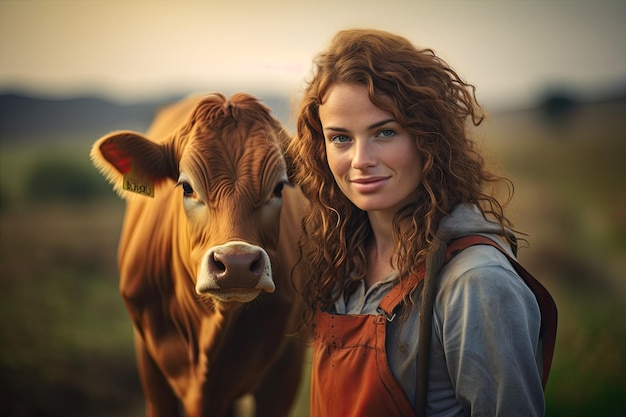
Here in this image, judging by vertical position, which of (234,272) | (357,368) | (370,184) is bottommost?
(357,368)

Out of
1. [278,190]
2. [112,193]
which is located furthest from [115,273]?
[278,190]

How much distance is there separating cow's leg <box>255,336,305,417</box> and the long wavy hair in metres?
1.11

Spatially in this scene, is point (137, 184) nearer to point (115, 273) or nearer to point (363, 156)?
point (363, 156)

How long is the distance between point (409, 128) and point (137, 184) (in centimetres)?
148

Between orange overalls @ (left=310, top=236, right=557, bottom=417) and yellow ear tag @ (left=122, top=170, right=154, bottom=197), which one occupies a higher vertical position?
yellow ear tag @ (left=122, top=170, right=154, bottom=197)

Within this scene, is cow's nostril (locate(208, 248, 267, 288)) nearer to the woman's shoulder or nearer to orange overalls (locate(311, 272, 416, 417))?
orange overalls (locate(311, 272, 416, 417))

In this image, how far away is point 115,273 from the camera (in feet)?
20.9

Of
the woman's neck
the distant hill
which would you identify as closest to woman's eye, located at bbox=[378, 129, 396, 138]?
the woman's neck

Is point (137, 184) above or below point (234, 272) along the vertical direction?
above

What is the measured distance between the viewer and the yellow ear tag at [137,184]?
2.85m

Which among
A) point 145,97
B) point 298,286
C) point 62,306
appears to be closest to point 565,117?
point 298,286

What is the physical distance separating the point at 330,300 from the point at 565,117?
184 inches

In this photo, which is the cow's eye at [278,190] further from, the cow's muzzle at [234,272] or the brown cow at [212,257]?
the cow's muzzle at [234,272]

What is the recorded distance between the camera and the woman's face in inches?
77.6
